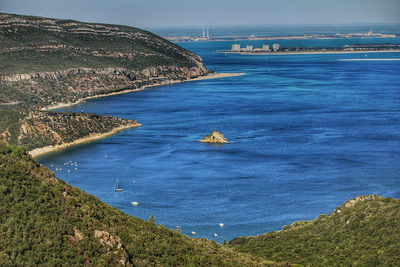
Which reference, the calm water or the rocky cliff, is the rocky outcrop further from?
the calm water

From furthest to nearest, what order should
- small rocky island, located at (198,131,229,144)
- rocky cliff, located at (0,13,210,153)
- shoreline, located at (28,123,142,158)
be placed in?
rocky cliff, located at (0,13,210,153) < small rocky island, located at (198,131,229,144) < shoreline, located at (28,123,142,158)

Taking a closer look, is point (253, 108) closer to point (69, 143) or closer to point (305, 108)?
point (305, 108)

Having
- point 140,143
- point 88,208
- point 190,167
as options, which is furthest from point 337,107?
point 88,208

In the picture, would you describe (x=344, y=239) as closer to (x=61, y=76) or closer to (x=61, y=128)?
(x=61, y=128)

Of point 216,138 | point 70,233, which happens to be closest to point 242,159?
point 216,138

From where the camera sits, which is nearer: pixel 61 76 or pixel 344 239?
pixel 344 239

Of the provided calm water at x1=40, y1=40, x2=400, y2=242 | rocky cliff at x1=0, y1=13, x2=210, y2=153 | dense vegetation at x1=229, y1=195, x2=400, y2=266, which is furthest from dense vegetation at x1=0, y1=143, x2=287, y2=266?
rocky cliff at x1=0, y1=13, x2=210, y2=153
